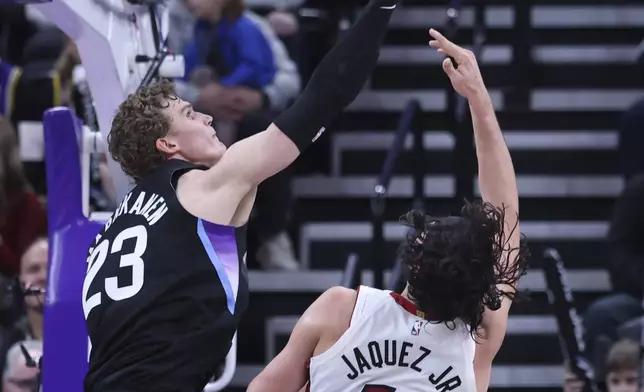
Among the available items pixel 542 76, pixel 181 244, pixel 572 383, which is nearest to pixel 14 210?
pixel 572 383

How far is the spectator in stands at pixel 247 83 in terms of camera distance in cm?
752

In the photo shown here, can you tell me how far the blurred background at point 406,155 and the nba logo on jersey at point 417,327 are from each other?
2.92 metres

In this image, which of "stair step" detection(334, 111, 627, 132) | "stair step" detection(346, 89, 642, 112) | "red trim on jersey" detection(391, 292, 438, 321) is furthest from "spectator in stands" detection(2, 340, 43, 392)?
"stair step" detection(346, 89, 642, 112)

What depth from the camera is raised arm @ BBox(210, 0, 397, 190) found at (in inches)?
141

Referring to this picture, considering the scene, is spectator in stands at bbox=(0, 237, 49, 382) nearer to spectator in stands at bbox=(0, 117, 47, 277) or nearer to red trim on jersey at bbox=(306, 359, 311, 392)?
spectator in stands at bbox=(0, 117, 47, 277)

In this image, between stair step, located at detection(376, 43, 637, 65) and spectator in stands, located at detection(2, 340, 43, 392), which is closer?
spectator in stands, located at detection(2, 340, 43, 392)

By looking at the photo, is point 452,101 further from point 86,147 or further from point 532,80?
point 86,147

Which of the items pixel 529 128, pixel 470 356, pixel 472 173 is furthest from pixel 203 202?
pixel 529 128

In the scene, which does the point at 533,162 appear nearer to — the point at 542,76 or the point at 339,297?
the point at 542,76

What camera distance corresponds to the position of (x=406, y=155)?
8.76m

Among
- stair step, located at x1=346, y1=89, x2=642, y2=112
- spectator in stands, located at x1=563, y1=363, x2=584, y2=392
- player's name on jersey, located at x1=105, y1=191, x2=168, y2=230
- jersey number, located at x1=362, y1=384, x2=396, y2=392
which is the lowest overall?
spectator in stands, located at x1=563, y1=363, x2=584, y2=392

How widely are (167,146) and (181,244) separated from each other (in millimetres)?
318

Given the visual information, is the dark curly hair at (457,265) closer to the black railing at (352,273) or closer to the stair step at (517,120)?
the black railing at (352,273)

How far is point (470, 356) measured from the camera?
3.43m
